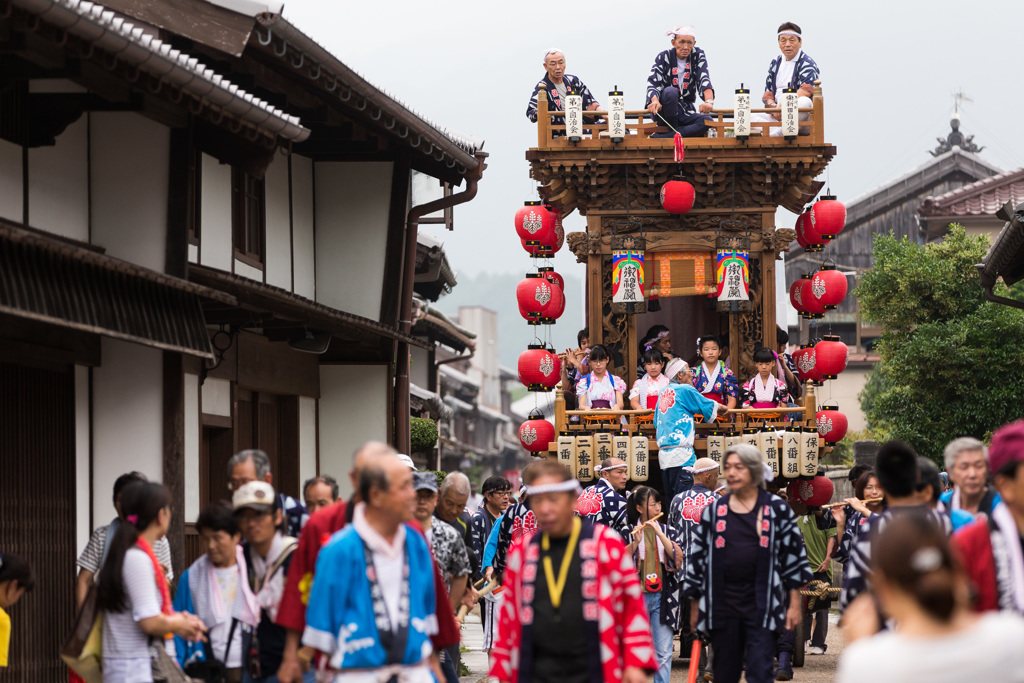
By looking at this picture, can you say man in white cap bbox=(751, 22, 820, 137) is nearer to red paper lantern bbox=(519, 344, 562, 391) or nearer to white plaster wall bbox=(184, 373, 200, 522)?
red paper lantern bbox=(519, 344, 562, 391)

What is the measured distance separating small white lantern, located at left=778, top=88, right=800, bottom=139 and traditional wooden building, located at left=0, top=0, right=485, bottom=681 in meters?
5.18

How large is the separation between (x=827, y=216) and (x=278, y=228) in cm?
775

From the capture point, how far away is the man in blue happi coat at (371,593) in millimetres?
6105

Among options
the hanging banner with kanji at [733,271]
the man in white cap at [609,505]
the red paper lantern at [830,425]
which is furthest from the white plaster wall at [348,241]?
the red paper lantern at [830,425]

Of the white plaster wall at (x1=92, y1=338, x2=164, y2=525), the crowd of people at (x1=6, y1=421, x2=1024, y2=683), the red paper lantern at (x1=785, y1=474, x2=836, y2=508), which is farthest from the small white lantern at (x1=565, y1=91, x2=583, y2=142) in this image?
the crowd of people at (x1=6, y1=421, x2=1024, y2=683)

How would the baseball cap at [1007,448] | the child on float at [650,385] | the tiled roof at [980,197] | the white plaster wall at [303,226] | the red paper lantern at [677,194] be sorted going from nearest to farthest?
the baseball cap at [1007,448] < the white plaster wall at [303,226] < the child on float at [650,385] < the red paper lantern at [677,194] < the tiled roof at [980,197]

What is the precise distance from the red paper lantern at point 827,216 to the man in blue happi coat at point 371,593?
43.2ft

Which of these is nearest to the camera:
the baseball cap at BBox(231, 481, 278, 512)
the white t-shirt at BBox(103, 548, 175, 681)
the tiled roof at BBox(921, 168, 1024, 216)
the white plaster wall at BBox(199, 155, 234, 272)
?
the white t-shirt at BBox(103, 548, 175, 681)

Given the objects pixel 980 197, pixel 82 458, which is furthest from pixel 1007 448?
pixel 980 197

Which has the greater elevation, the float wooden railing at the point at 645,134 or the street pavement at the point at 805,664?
the float wooden railing at the point at 645,134

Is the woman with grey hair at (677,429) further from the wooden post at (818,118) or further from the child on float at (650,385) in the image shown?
the wooden post at (818,118)

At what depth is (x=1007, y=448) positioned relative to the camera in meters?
6.11

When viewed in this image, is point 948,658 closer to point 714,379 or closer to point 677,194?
point 714,379

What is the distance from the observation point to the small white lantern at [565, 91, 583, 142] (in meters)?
17.0
